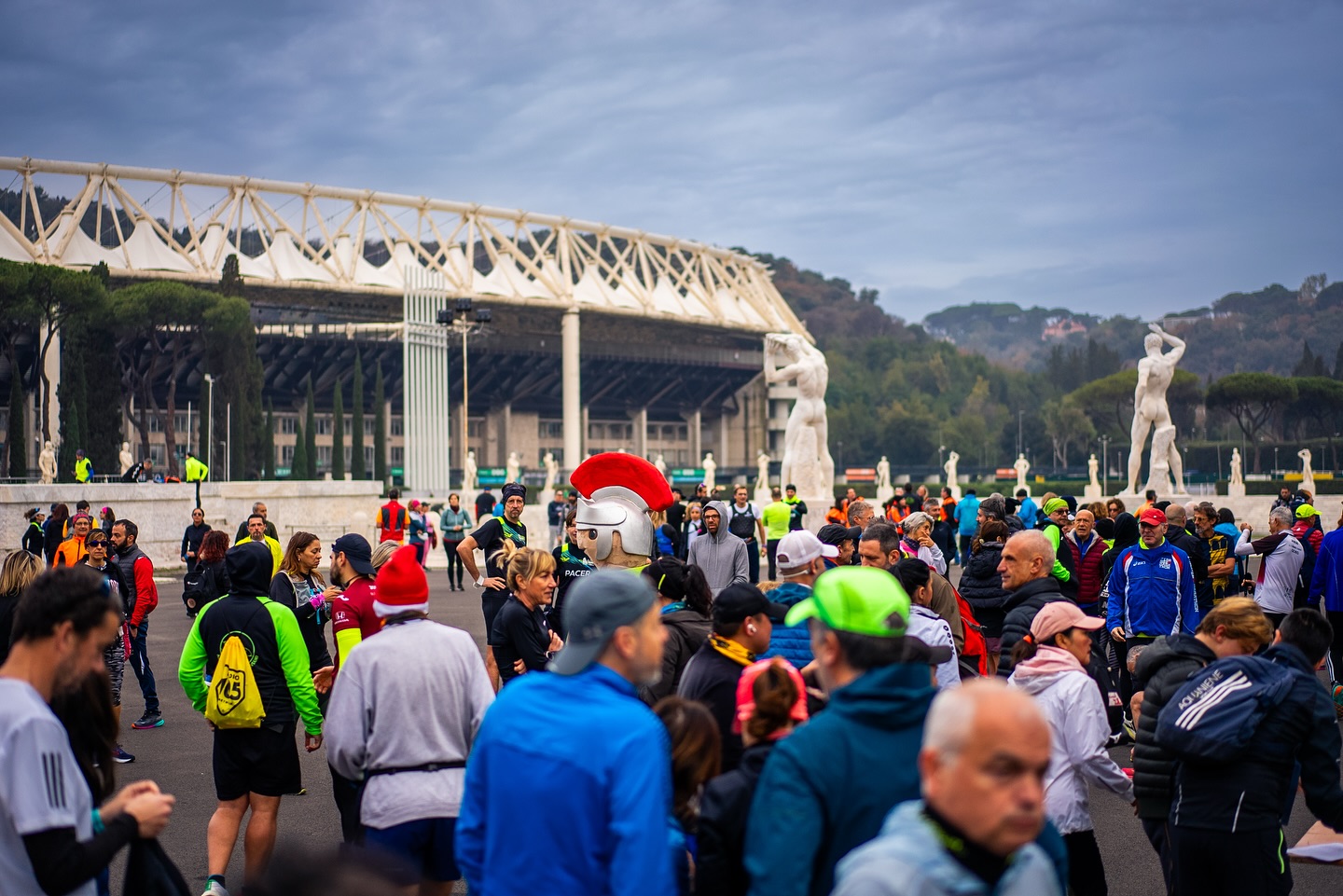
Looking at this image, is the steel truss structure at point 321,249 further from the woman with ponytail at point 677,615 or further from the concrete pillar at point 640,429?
the woman with ponytail at point 677,615

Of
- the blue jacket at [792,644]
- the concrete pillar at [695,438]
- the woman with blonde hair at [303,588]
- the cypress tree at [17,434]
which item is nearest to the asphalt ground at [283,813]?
the woman with blonde hair at [303,588]

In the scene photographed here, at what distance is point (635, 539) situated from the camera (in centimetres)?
608

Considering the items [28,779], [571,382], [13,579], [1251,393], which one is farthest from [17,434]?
[1251,393]

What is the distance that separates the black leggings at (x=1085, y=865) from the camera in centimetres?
412

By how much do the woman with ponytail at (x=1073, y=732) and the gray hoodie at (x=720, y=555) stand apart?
4.72 m

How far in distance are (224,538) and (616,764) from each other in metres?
4.90

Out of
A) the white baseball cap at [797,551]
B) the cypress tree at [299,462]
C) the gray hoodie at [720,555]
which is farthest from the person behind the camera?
the cypress tree at [299,462]

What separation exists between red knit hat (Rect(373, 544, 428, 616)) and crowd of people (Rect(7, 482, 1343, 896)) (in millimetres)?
11

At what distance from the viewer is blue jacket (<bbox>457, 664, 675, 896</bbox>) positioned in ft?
8.29

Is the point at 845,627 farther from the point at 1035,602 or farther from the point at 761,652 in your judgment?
the point at 1035,602

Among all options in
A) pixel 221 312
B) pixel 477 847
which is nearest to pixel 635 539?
pixel 477 847

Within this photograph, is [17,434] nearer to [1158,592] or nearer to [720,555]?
[720,555]

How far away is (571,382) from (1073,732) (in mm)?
59855

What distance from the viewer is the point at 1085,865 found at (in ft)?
13.6
